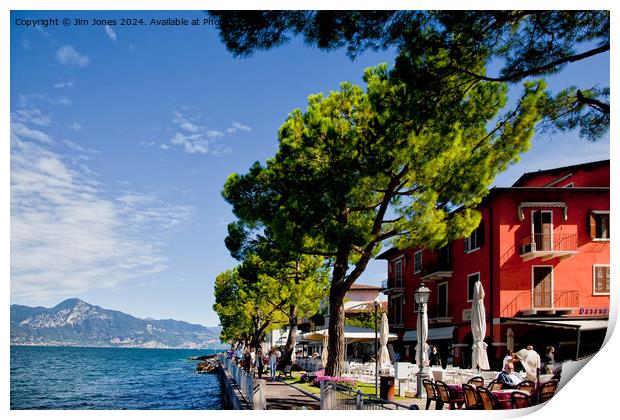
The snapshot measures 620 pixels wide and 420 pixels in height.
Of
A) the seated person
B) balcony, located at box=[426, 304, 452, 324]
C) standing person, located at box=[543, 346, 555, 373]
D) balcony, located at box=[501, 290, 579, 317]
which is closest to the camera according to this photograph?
the seated person

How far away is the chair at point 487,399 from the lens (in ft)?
37.8

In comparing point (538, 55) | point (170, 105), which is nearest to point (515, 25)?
point (538, 55)

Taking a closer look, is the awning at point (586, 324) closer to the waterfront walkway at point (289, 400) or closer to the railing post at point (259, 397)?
the waterfront walkway at point (289, 400)

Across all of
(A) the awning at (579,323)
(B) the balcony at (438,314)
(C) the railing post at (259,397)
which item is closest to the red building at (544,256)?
(A) the awning at (579,323)

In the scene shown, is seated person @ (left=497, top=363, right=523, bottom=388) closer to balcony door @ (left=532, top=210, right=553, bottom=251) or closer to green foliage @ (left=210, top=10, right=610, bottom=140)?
green foliage @ (left=210, top=10, right=610, bottom=140)

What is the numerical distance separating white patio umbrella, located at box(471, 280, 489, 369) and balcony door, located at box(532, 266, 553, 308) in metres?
5.76

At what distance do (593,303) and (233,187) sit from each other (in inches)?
522

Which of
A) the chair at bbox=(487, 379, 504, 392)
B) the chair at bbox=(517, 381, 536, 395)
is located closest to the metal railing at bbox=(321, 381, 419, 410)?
the chair at bbox=(487, 379, 504, 392)

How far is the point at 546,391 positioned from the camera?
1250 centimetres

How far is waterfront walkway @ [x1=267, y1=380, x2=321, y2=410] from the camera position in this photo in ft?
45.8

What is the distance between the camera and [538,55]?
1123cm

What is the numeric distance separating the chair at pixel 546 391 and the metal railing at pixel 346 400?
2.61 metres

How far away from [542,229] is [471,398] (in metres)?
12.4

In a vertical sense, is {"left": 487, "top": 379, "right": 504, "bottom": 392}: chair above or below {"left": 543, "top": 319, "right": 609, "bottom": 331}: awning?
below
